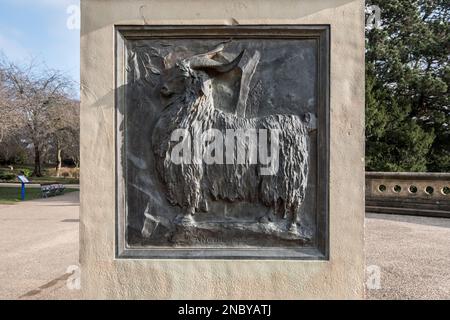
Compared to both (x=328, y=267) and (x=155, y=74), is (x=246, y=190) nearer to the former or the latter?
(x=328, y=267)

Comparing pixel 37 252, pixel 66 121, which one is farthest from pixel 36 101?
pixel 37 252

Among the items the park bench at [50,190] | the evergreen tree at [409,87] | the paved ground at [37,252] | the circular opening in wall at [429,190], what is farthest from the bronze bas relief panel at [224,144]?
the park bench at [50,190]

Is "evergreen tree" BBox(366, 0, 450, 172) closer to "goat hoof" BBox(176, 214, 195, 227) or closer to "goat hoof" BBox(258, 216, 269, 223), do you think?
"goat hoof" BBox(258, 216, 269, 223)

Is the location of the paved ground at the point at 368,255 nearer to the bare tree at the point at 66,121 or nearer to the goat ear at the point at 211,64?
the goat ear at the point at 211,64

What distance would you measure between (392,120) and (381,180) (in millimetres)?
6927

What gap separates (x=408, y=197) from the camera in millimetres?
12422

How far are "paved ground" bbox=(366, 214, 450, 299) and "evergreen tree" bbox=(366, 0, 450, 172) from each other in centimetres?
753

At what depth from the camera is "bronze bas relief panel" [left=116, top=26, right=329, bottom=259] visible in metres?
4.00

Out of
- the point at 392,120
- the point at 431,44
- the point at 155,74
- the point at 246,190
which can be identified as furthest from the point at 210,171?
the point at 431,44

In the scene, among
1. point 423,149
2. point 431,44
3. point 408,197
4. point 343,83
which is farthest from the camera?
point 431,44

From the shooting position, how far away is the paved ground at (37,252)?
507cm

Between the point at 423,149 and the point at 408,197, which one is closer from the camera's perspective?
the point at 408,197

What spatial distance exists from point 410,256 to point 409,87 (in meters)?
15.5

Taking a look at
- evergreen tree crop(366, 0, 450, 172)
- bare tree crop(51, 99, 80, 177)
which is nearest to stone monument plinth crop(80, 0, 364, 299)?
evergreen tree crop(366, 0, 450, 172)
